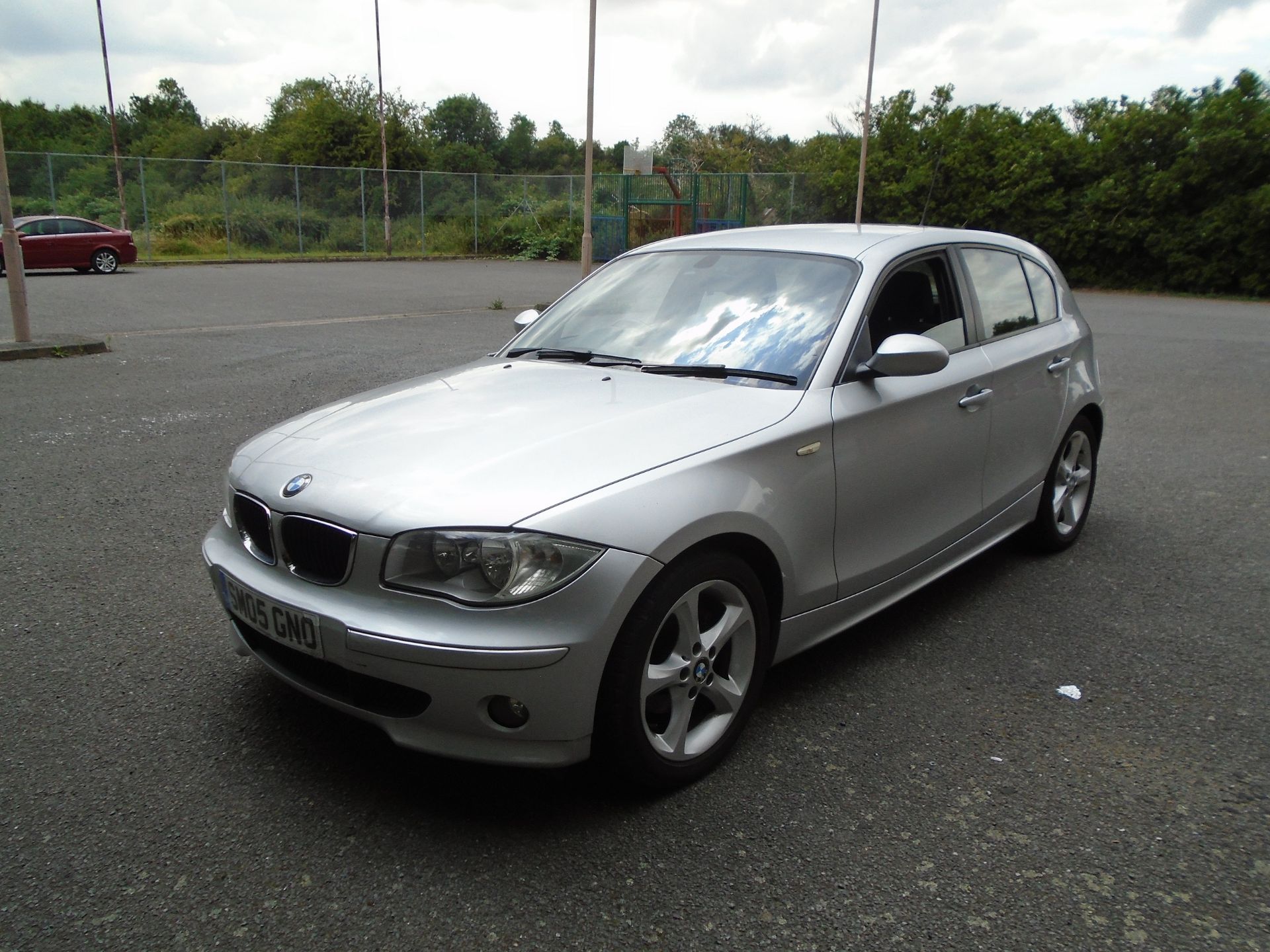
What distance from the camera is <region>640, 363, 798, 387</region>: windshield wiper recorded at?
3.35 metres

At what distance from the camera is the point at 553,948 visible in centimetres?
223

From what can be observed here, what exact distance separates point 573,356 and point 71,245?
23676 millimetres

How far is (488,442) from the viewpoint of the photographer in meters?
2.89

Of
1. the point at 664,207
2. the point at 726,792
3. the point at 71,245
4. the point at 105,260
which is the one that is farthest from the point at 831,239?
the point at 664,207

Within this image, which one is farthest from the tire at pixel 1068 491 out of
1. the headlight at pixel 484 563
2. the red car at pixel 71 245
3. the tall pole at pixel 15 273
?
the red car at pixel 71 245

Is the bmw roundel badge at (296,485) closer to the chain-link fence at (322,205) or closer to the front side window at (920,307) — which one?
the front side window at (920,307)

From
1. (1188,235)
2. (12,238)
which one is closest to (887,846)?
(12,238)

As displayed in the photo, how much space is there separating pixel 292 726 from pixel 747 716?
4.61ft

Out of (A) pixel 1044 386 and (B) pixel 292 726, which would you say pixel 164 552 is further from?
(A) pixel 1044 386

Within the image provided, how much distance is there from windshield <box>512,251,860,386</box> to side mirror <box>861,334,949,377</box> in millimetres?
207

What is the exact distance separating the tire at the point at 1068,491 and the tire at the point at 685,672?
7.50 feet

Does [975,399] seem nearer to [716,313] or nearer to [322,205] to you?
[716,313]

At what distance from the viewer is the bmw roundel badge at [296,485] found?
9.13ft

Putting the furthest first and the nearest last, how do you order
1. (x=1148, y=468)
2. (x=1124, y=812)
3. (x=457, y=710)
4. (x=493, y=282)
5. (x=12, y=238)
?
(x=493, y=282) → (x=12, y=238) → (x=1148, y=468) → (x=1124, y=812) → (x=457, y=710)
